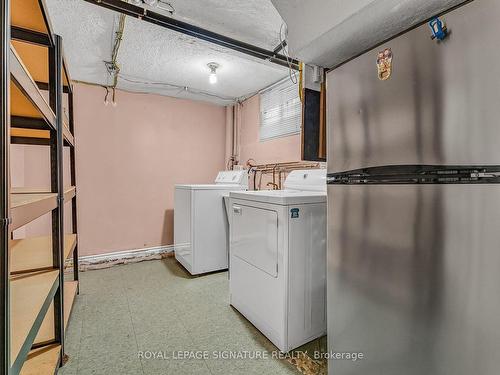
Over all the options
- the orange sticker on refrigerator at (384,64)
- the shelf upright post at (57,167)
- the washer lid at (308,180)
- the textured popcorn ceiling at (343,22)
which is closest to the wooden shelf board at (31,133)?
the shelf upright post at (57,167)

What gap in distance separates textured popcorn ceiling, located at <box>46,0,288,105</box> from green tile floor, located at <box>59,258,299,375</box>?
7.27 feet

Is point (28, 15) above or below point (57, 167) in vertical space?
above

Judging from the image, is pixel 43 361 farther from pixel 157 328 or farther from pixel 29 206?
pixel 29 206

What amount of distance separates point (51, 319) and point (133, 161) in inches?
81.5

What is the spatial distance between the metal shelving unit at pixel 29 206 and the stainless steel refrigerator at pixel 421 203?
111 centimetres

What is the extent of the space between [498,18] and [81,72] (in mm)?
3364

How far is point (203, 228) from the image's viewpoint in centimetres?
282

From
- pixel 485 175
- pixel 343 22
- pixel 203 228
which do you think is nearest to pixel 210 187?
pixel 203 228

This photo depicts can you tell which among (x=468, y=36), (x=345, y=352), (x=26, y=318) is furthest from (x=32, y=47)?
(x=345, y=352)

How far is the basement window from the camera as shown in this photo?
9.31ft

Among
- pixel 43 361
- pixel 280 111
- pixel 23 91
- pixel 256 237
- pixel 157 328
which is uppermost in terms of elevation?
pixel 280 111

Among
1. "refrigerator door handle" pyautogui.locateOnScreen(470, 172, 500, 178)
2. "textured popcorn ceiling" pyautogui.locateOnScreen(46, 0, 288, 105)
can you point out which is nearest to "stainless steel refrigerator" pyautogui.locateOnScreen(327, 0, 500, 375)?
"refrigerator door handle" pyautogui.locateOnScreen(470, 172, 500, 178)

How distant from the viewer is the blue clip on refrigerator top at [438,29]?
2.64ft

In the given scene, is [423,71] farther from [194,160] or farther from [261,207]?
[194,160]
